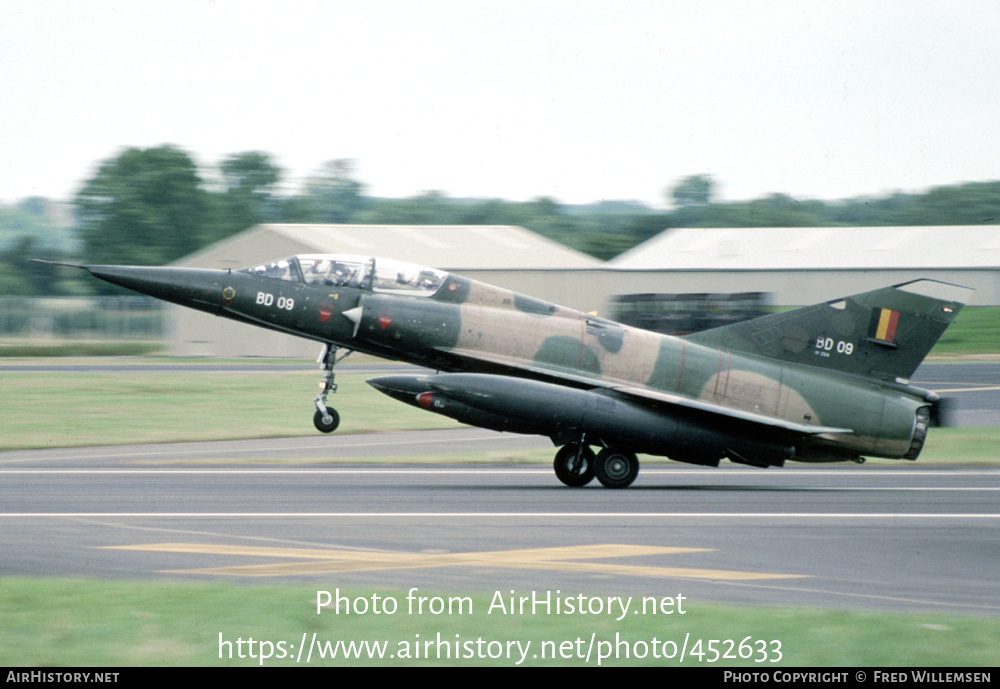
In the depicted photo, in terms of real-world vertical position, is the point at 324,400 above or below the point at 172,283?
below

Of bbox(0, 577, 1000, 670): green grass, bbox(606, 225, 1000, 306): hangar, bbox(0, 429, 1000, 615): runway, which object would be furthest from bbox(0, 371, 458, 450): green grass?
bbox(606, 225, 1000, 306): hangar

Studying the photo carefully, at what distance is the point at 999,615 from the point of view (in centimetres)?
897

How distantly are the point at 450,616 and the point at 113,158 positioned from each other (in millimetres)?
84697

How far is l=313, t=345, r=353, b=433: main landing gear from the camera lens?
59.1 ft

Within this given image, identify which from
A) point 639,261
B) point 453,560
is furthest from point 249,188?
point 453,560

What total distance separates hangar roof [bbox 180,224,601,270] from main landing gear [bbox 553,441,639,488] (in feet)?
103

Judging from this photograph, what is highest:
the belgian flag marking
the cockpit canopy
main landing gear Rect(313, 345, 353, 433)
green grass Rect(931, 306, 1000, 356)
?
green grass Rect(931, 306, 1000, 356)

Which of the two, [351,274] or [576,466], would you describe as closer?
[576,466]

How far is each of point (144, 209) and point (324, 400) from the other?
6896cm

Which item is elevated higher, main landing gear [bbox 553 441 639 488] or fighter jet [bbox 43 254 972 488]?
fighter jet [bbox 43 254 972 488]

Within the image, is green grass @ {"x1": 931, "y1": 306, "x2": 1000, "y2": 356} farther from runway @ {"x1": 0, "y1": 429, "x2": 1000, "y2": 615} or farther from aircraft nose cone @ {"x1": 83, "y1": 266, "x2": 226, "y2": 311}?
aircraft nose cone @ {"x1": 83, "y1": 266, "x2": 226, "y2": 311}

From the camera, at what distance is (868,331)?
18062 mm

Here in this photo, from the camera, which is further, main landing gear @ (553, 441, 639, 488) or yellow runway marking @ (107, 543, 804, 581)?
main landing gear @ (553, 441, 639, 488)

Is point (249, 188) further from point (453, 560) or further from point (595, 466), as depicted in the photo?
point (453, 560)
